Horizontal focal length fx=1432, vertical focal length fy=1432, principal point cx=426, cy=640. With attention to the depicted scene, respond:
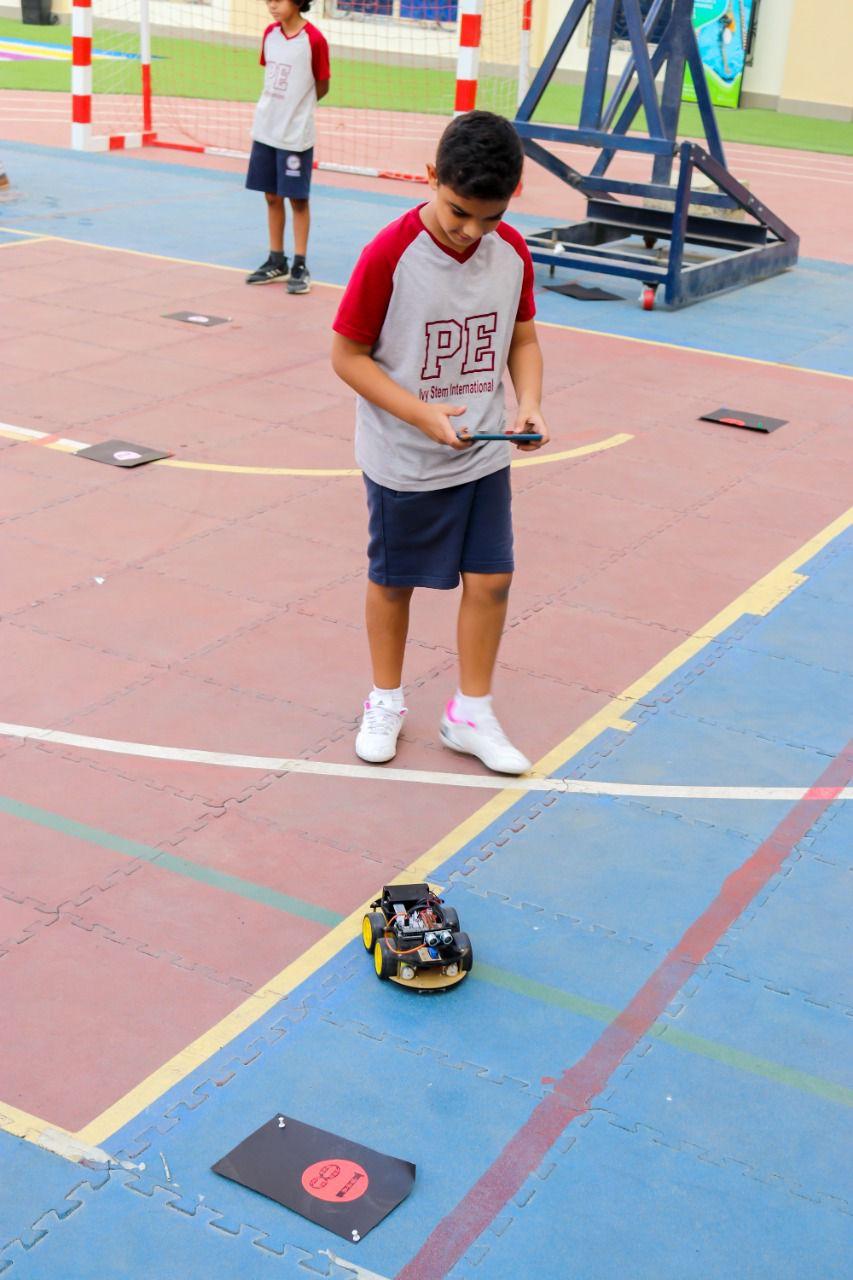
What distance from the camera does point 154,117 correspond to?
21.7 meters

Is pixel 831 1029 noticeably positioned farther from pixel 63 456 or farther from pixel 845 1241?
pixel 63 456

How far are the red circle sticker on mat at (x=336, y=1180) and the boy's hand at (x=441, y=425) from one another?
6.69 feet

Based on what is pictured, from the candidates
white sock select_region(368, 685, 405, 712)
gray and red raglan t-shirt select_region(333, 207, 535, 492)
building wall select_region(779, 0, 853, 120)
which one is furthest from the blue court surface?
building wall select_region(779, 0, 853, 120)

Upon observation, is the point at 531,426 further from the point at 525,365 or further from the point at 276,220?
the point at 276,220

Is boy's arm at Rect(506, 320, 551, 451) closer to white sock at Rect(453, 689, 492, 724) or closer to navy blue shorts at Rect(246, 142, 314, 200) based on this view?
white sock at Rect(453, 689, 492, 724)

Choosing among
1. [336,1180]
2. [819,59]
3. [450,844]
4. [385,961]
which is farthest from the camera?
[819,59]

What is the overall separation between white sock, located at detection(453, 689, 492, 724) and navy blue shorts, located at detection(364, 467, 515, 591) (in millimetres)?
450

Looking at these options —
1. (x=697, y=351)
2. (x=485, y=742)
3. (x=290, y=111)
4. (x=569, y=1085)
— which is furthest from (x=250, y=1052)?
(x=290, y=111)

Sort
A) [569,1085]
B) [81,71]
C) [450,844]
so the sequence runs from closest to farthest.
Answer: [569,1085] → [450,844] → [81,71]

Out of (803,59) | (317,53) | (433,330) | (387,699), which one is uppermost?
(803,59)

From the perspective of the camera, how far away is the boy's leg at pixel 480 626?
475 centimetres

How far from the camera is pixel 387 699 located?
4965mm

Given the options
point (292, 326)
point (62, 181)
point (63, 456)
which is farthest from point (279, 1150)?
point (62, 181)

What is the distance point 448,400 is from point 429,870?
145 cm
